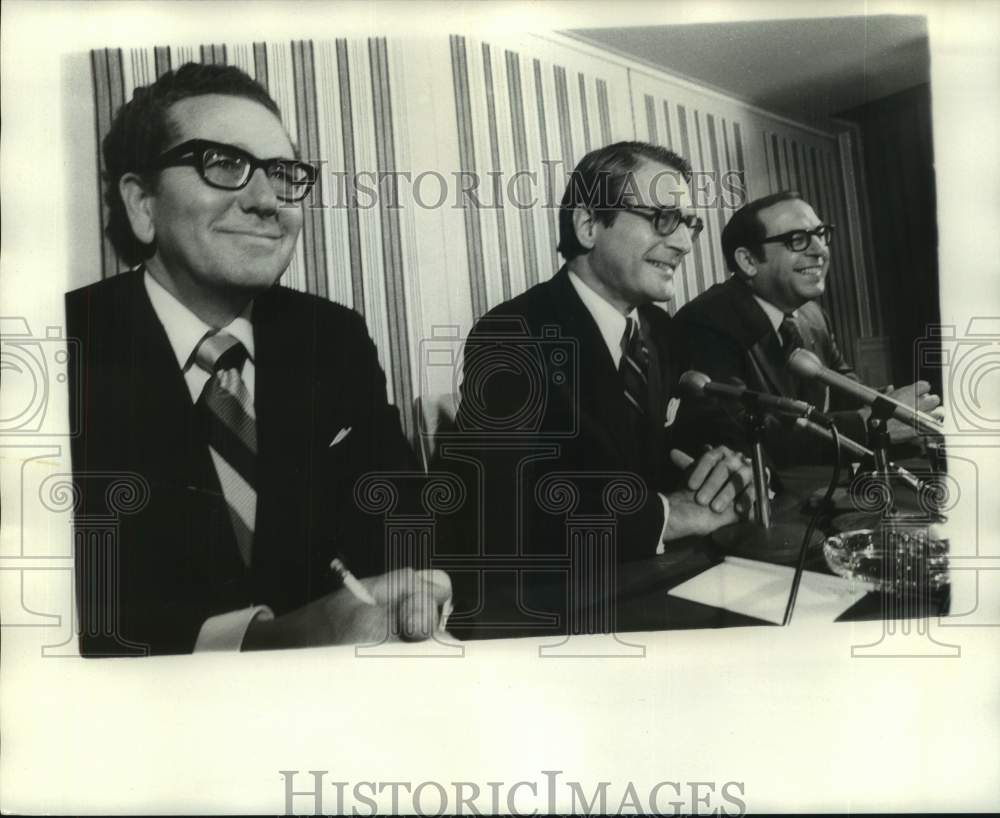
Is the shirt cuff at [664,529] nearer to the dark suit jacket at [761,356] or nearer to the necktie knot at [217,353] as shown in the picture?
the dark suit jacket at [761,356]

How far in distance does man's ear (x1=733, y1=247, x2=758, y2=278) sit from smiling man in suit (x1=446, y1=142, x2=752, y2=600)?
0.40ft

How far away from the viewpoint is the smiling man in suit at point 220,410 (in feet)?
6.70

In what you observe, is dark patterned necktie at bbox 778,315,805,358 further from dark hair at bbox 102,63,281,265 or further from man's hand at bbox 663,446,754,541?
dark hair at bbox 102,63,281,265

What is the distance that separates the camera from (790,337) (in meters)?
2.16

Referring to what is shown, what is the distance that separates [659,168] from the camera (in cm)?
212


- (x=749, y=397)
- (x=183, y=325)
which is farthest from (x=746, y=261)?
(x=183, y=325)

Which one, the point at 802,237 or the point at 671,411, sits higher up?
the point at 802,237

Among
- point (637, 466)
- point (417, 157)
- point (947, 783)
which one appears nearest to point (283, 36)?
point (417, 157)

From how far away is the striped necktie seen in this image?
80.5 inches

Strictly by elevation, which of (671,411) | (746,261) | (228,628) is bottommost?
(228,628)

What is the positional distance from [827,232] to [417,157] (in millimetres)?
1052

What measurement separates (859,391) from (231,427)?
156cm

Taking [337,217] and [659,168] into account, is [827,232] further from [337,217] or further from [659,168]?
[337,217]

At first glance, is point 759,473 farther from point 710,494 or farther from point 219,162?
point 219,162
